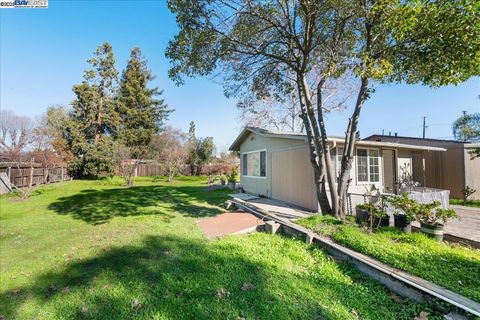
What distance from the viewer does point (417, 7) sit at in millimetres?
4441

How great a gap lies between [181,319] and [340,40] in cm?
754

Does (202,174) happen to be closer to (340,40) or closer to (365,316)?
(340,40)

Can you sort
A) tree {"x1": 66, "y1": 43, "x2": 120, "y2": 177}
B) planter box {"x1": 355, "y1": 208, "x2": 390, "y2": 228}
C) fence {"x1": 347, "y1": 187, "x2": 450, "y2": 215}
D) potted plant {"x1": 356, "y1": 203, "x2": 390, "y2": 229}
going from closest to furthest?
1. potted plant {"x1": 356, "y1": 203, "x2": 390, "y2": 229}
2. planter box {"x1": 355, "y1": 208, "x2": 390, "y2": 228}
3. fence {"x1": 347, "y1": 187, "x2": 450, "y2": 215}
4. tree {"x1": 66, "y1": 43, "x2": 120, "y2": 177}

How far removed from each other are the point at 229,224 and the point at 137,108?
1108 inches

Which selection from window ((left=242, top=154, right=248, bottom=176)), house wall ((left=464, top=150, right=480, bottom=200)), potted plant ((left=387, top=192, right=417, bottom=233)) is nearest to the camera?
potted plant ((left=387, top=192, right=417, bottom=233))

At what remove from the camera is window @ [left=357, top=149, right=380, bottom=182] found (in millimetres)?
9078

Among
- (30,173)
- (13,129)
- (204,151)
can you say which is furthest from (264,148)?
(13,129)

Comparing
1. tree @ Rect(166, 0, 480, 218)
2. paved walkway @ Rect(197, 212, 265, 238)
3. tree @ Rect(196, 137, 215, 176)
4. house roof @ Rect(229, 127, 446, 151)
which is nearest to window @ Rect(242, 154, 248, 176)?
house roof @ Rect(229, 127, 446, 151)

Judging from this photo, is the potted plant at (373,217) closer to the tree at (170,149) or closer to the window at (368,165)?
the window at (368,165)

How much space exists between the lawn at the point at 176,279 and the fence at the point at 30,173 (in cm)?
1009

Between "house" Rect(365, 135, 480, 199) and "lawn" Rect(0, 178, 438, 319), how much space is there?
34.0 ft

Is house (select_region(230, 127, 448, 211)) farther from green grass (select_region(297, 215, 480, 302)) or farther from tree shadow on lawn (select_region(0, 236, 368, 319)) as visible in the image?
tree shadow on lawn (select_region(0, 236, 368, 319))

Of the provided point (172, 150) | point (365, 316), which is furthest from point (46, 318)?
point (172, 150)

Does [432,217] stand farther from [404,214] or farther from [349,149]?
[349,149]
